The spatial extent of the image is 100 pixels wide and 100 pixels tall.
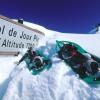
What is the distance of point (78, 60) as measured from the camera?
6.68 metres

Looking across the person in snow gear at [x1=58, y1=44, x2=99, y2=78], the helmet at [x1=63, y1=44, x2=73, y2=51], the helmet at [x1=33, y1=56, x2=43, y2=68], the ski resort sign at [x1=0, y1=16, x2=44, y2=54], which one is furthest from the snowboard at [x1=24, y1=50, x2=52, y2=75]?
the ski resort sign at [x1=0, y1=16, x2=44, y2=54]

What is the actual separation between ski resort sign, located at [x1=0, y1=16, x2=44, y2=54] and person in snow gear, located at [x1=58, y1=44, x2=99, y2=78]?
2.60 metres

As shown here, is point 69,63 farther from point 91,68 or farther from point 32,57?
point 32,57

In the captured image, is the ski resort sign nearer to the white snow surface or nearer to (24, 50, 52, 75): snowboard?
(24, 50, 52, 75): snowboard

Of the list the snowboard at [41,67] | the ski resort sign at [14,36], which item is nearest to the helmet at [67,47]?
the snowboard at [41,67]

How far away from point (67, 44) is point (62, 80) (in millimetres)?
1961

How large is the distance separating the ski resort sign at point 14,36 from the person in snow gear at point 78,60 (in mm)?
2598

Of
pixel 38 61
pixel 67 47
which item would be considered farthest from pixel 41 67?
pixel 67 47

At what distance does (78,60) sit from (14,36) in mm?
3743

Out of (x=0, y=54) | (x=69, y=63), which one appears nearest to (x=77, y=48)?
(x=69, y=63)

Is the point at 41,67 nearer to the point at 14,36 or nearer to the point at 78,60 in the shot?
the point at 78,60

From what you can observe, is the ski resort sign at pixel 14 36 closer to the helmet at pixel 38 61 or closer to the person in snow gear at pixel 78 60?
the helmet at pixel 38 61

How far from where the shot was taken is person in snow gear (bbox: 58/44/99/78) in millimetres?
5856

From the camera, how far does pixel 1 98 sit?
19.1 ft
